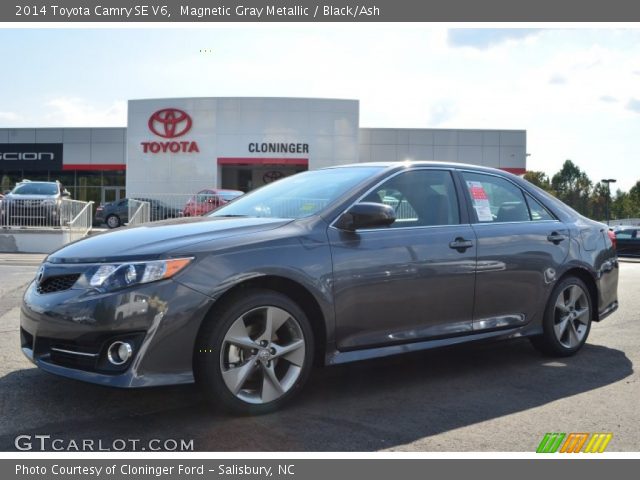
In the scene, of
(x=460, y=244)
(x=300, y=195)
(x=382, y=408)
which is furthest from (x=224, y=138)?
(x=382, y=408)

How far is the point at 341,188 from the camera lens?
4664mm

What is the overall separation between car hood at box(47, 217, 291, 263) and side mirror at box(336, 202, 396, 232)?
374 mm

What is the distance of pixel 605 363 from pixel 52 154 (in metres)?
46.5

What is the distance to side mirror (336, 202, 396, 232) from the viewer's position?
4.26 metres

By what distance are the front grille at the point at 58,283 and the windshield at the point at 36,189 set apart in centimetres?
1834

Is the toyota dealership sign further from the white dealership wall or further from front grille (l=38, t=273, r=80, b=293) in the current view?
front grille (l=38, t=273, r=80, b=293)

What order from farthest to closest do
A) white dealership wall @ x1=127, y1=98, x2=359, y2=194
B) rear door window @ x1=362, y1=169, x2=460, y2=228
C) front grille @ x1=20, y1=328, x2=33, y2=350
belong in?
white dealership wall @ x1=127, y1=98, x2=359, y2=194
rear door window @ x1=362, y1=169, x2=460, y2=228
front grille @ x1=20, y1=328, x2=33, y2=350

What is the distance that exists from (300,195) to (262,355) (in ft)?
4.35

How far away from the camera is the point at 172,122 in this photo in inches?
1526

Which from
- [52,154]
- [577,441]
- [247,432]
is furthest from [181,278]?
[52,154]

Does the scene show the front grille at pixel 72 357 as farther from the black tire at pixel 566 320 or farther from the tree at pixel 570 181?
the tree at pixel 570 181

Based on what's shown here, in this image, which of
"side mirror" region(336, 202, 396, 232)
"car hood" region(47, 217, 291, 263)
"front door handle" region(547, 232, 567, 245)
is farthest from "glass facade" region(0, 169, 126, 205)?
"side mirror" region(336, 202, 396, 232)

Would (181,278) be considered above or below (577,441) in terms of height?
above

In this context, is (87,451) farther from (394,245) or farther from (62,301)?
(394,245)
